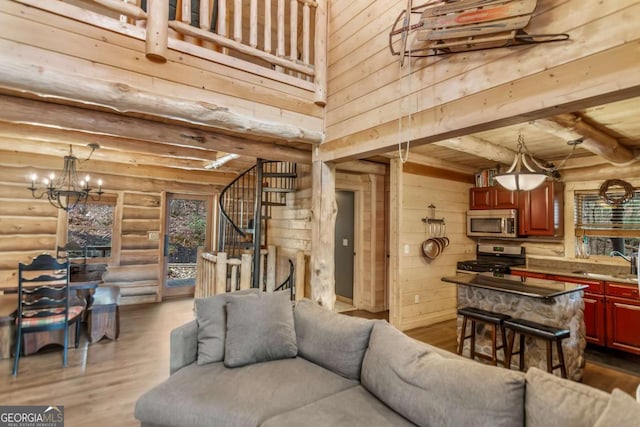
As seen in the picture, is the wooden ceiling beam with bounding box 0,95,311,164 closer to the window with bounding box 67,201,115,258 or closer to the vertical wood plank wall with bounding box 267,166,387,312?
the vertical wood plank wall with bounding box 267,166,387,312

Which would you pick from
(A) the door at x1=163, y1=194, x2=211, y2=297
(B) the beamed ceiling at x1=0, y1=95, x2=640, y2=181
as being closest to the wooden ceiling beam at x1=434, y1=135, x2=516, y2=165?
(B) the beamed ceiling at x1=0, y1=95, x2=640, y2=181

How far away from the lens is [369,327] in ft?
7.07

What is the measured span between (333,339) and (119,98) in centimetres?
238

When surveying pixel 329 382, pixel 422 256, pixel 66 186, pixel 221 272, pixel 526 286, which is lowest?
pixel 329 382

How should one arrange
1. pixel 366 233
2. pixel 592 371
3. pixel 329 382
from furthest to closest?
pixel 366 233 → pixel 592 371 → pixel 329 382

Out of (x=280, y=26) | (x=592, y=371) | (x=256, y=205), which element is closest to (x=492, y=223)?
(x=592, y=371)

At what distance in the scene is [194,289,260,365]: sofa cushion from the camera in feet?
7.54

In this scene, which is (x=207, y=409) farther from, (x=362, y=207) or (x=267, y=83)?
(x=362, y=207)

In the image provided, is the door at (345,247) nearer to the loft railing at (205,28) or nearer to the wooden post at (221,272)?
the wooden post at (221,272)

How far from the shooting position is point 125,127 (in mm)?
3137

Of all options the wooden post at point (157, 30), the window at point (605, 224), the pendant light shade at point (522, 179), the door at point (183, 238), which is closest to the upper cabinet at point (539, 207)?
the window at point (605, 224)

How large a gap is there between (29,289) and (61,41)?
2.56 metres

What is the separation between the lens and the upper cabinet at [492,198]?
4.86 m

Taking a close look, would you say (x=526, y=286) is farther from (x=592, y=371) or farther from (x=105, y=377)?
(x=105, y=377)
